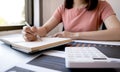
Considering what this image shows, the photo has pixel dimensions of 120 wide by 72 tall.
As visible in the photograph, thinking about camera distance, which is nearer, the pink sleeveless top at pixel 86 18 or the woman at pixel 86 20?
the woman at pixel 86 20

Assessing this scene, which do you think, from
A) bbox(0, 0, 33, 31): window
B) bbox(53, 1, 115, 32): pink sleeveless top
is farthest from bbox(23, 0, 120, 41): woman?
bbox(0, 0, 33, 31): window

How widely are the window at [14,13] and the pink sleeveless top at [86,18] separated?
0.53 m

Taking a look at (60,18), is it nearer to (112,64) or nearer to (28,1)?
(28,1)

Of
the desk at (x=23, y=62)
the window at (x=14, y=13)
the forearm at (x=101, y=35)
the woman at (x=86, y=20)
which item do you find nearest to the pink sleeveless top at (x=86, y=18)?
the woman at (x=86, y=20)

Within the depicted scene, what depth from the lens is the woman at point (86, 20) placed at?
1.03 m

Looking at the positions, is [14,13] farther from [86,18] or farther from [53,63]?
[53,63]

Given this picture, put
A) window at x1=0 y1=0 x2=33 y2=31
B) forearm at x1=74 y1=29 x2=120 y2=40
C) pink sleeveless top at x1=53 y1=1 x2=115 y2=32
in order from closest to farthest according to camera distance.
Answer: forearm at x1=74 y1=29 x2=120 y2=40
pink sleeveless top at x1=53 y1=1 x2=115 y2=32
window at x1=0 y1=0 x2=33 y2=31

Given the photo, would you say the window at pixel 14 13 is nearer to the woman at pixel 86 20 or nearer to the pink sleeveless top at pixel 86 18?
the woman at pixel 86 20

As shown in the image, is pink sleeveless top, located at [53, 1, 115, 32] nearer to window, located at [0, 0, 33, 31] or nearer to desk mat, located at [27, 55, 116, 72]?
window, located at [0, 0, 33, 31]

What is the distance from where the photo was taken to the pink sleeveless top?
126 centimetres

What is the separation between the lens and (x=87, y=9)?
1310 mm

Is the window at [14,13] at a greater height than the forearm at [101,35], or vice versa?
the window at [14,13]

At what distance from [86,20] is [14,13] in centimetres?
74

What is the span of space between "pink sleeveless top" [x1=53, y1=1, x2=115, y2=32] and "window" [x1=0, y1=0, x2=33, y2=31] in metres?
0.53
